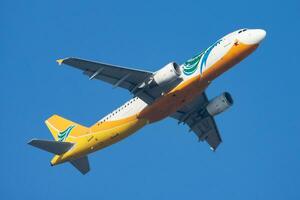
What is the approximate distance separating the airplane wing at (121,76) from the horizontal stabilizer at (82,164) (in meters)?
8.53

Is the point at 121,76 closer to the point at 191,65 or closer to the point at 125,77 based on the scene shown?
the point at 125,77

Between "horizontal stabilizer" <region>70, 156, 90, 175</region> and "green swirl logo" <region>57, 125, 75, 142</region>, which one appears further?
"green swirl logo" <region>57, 125, 75, 142</region>

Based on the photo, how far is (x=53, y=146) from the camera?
53031 mm

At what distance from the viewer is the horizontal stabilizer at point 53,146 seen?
52219 millimetres

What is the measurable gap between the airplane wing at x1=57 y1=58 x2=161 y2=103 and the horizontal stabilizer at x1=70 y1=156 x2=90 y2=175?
853 cm

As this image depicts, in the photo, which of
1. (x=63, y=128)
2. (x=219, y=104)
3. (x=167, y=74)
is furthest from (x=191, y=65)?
(x=63, y=128)

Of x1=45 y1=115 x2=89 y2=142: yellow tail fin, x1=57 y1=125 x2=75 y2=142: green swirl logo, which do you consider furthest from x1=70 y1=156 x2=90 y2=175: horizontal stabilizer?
x1=57 y1=125 x2=75 y2=142: green swirl logo

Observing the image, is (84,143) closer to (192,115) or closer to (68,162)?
(68,162)

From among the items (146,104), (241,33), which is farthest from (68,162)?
(241,33)

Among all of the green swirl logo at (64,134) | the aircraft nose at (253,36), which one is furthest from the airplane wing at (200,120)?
the green swirl logo at (64,134)

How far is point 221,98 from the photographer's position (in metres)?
54.7

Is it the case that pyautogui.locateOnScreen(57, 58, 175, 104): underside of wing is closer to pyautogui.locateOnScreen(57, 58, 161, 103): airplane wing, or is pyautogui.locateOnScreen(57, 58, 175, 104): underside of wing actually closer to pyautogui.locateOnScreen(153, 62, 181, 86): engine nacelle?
pyautogui.locateOnScreen(57, 58, 161, 103): airplane wing

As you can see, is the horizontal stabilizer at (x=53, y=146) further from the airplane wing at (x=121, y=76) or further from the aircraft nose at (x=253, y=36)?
the aircraft nose at (x=253, y=36)

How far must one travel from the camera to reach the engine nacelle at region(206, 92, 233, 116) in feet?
179
